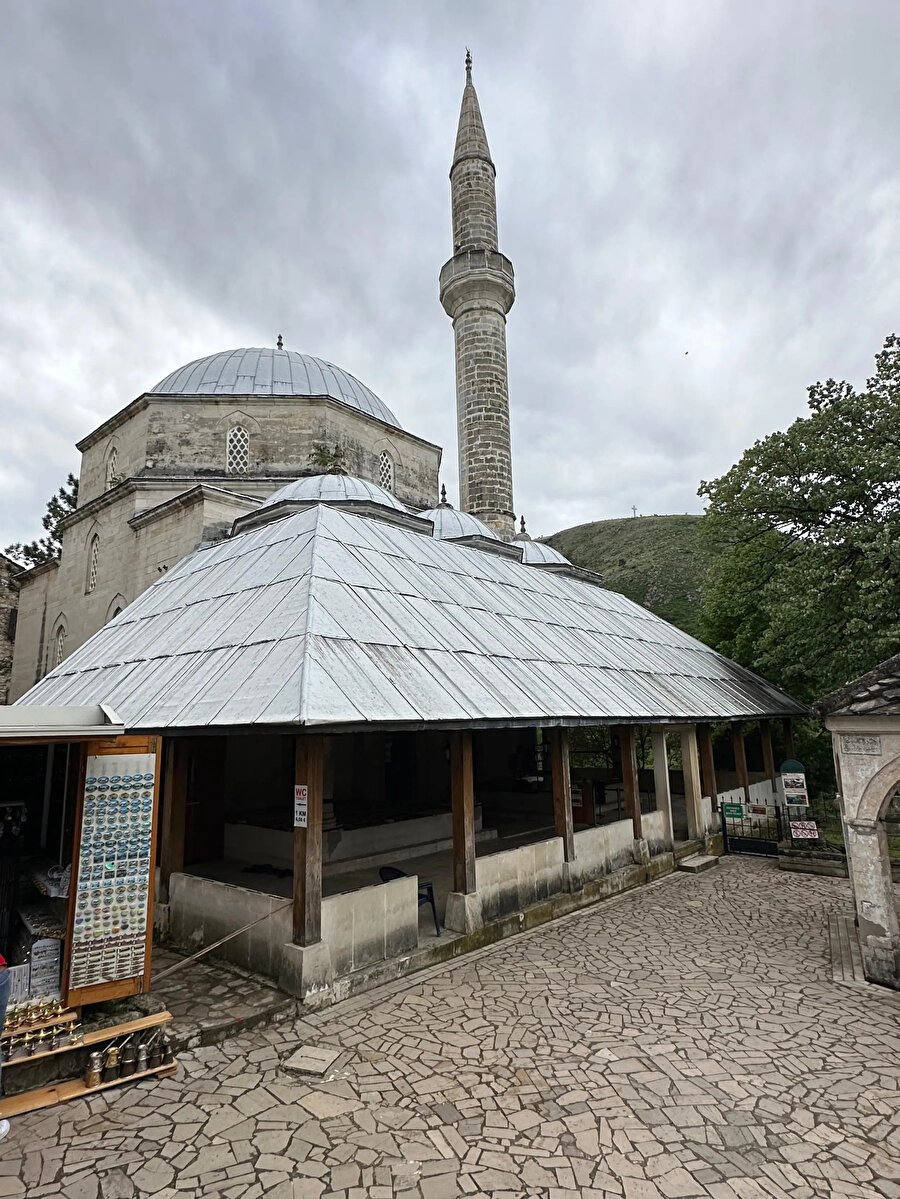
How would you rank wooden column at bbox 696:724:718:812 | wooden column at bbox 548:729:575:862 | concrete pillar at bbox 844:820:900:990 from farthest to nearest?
wooden column at bbox 696:724:718:812
wooden column at bbox 548:729:575:862
concrete pillar at bbox 844:820:900:990

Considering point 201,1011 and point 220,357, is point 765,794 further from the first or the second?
point 220,357

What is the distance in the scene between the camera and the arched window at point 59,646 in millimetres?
19297

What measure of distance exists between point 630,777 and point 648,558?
193 feet

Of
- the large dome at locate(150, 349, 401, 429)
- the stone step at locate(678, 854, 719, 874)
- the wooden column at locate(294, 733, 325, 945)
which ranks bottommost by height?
the stone step at locate(678, 854, 719, 874)

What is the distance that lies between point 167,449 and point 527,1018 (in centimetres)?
1677

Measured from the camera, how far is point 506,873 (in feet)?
26.9

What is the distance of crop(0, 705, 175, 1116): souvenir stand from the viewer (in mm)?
4586

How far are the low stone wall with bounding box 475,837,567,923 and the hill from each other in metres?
38.6

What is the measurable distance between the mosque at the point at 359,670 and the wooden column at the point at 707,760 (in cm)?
7

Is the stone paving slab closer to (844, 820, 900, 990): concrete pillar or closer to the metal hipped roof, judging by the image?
the metal hipped roof

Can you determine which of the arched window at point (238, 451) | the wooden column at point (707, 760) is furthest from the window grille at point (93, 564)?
the wooden column at point (707, 760)

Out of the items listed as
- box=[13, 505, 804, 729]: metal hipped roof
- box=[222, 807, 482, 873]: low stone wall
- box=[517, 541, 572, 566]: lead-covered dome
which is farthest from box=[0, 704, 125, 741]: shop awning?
box=[517, 541, 572, 566]: lead-covered dome

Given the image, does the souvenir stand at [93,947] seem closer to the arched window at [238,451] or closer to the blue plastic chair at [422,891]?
the blue plastic chair at [422,891]

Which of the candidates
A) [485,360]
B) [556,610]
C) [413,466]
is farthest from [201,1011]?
[485,360]
